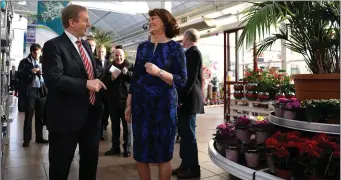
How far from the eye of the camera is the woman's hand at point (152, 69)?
1.56 metres

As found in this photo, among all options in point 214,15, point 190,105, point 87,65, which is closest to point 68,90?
point 87,65

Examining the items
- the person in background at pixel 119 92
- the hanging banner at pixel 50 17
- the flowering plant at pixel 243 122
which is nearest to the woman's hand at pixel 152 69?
the flowering plant at pixel 243 122

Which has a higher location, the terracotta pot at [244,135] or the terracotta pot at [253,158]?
the terracotta pot at [244,135]

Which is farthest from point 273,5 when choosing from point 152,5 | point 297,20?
point 152,5

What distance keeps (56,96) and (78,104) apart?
0.13 metres

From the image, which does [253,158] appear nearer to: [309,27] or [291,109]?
[291,109]

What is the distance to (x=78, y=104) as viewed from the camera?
1.64 metres

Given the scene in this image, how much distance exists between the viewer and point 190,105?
2.44m

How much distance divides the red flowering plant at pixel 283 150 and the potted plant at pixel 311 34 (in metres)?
0.57

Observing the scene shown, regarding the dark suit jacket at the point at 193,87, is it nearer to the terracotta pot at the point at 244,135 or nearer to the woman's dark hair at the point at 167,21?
the terracotta pot at the point at 244,135

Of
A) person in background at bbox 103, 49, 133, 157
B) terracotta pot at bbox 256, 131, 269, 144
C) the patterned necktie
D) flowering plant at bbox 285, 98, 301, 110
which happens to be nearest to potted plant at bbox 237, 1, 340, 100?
flowering plant at bbox 285, 98, 301, 110

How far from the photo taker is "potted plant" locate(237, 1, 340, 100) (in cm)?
219

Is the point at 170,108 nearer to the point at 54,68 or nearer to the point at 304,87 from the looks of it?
the point at 54,68

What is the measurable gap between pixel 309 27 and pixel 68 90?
1888 millimetres
